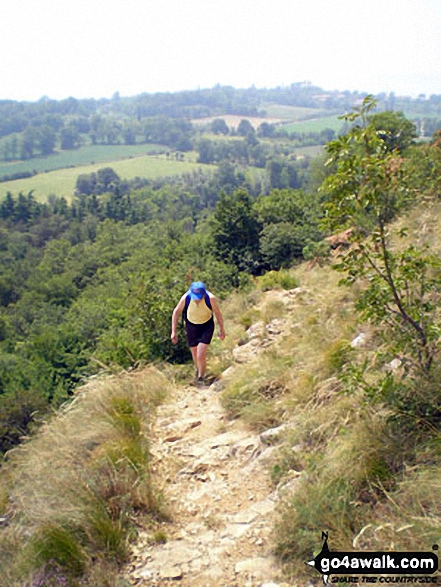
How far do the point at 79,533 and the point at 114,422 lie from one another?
1448 mm

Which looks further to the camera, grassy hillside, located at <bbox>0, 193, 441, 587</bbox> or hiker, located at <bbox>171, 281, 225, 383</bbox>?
hiker, located at <bbox>171, 281, 225, 383</bbox>

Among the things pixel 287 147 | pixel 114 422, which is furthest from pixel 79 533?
pixel 287 147

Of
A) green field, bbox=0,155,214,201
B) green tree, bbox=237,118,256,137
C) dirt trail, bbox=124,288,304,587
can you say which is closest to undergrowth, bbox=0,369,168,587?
dirt trail, bbox=124,288,304,587

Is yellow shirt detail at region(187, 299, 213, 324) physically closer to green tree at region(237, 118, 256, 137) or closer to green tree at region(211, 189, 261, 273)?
green tree at region(211, 189, 261, 273)

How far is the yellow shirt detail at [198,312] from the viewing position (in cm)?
582

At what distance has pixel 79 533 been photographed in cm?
325

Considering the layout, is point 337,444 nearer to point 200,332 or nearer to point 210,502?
point 210,502

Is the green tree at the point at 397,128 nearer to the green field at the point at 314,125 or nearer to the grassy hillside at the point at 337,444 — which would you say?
the grassy hillside at the point at 337,444

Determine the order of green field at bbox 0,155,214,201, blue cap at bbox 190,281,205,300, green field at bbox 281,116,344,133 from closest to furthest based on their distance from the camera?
1. blue cap at bbox 190,281,205,300
2. green field at bbox 0,155,214,201
3. green field at bbox 281,116,344,133

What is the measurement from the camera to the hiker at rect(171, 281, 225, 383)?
19.0 feet

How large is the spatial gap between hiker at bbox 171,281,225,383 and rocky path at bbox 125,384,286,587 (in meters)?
0.81

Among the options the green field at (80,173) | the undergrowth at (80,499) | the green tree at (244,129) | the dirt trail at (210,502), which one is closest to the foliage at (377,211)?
the dirt trail at (210,502)

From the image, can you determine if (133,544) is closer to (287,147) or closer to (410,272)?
(410,272)

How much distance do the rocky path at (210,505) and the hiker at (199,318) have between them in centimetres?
81
